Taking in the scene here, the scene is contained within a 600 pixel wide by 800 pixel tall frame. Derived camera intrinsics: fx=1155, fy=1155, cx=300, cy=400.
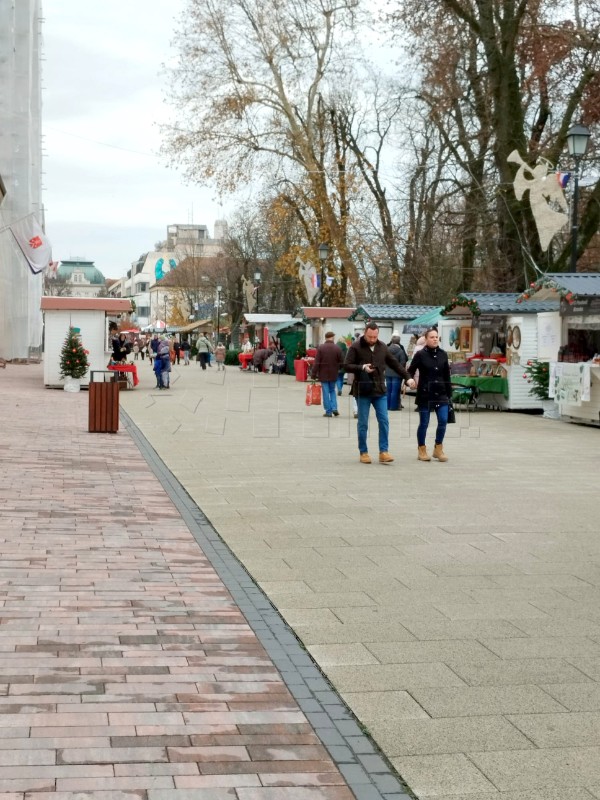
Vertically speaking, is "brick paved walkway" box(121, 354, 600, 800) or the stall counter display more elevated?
the stall counter display

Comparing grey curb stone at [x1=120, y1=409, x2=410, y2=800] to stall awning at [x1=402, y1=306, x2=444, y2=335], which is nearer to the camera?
grey curb stone at [x1=120, y1=409, x2=410, y2=800]

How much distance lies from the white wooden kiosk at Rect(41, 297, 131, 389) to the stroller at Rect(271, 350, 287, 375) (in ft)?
54.2

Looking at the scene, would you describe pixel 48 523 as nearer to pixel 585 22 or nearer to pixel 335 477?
pixel 335 477

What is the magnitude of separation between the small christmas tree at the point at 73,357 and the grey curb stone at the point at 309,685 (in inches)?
873

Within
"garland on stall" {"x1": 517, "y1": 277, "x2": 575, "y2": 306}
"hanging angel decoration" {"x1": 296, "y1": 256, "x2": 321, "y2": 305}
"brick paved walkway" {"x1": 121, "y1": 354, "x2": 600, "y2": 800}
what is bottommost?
"brick paved walkway" {"x1": 121, "y1": 354, "x2": 600, "y2": 800}

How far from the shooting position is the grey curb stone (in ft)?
12.5

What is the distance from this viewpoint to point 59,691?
4660mm

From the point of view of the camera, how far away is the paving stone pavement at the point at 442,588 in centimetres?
414

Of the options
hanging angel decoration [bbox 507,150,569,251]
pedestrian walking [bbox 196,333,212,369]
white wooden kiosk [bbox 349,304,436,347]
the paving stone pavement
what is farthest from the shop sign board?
pedestrian walking [bbox 196,333,212,369]

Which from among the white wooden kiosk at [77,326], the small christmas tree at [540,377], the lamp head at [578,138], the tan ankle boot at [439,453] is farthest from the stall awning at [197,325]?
the tan ankle boot at [439,453]

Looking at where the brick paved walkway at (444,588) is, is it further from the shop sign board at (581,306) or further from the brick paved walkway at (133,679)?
the shop sign board at (581,306)

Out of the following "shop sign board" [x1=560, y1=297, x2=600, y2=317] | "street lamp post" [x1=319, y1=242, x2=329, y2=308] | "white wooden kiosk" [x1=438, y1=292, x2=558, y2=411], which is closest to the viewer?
"shop sign board" [x1=560, y1=297, x2=600, y2=317]

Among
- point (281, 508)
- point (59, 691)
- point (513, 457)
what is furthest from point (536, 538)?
point (513, 457)

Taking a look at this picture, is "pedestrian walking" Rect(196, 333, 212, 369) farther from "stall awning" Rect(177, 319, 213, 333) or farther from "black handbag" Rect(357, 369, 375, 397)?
"black handbag" Rect(357, 369, 375, 397)
